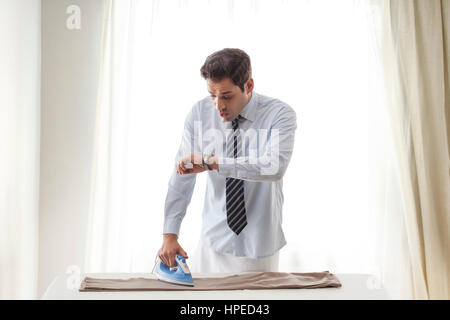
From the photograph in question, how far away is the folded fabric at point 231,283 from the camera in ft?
4.90

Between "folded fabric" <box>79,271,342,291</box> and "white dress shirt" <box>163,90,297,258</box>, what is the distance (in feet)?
0.43

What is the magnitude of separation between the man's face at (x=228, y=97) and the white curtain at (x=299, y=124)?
880 mm

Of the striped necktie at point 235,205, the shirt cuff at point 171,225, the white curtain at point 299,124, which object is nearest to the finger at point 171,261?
the shirt cuff at point 171,225

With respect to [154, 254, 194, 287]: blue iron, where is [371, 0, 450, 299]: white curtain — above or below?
above

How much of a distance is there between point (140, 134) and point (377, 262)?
1.49 metres

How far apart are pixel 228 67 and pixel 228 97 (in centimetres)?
11

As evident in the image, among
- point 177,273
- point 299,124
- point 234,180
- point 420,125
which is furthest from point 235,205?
point 420,125

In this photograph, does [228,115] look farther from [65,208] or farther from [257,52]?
[65,208]

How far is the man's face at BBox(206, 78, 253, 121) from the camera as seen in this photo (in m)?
1.65

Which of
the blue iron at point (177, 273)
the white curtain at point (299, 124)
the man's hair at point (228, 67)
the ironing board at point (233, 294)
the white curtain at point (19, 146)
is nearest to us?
the ironing board at point (233, 294)

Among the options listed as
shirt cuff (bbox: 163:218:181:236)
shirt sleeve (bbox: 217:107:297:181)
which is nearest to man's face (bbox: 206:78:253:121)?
shirt sleeve (bbox: 217:107:297:181)

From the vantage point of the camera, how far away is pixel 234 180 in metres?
1.70

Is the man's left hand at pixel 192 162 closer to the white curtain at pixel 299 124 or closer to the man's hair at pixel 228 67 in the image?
the man's hair at pixel 228 67

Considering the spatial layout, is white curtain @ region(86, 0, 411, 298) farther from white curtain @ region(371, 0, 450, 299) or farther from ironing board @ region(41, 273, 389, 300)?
ironing board @ region(41, 273, 389, 300)
